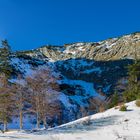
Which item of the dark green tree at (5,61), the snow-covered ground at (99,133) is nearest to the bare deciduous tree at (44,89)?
the dark green tree at (5,61)

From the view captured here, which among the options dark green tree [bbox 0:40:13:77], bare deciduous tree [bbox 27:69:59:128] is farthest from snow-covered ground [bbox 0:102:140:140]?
dark green tree [bbox 0:40:13:77]

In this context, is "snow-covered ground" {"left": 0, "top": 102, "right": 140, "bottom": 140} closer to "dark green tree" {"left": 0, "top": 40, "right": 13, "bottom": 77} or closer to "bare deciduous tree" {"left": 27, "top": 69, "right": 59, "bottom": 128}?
"bare deciduous tree" {"left": 27, "top": 69, "right": 59, "bottom": 128}

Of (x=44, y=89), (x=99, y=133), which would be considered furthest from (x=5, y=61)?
(x=99, y=133)

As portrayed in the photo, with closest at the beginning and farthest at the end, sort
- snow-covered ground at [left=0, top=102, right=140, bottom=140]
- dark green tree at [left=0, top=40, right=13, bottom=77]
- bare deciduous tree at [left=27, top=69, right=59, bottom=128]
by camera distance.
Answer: snow-covered ground at [left=0, top=102, right=140, bottom=140] → bare deciduous tree at [left=27, top=69, right=59, bottom=128] → dark green tree at [left=0, top=40, right=13, bottom=77]

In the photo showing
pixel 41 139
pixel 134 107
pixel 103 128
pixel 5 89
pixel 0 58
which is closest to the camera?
pixel 41 139

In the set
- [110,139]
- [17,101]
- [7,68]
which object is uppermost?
[7,68]

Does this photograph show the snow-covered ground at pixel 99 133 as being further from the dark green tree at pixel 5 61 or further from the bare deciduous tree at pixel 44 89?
the dark green tree at pixel 5 61

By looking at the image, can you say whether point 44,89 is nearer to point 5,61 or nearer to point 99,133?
point 5,61

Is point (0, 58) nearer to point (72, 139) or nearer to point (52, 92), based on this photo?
point (52, 92)

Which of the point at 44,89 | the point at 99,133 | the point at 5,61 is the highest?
the point at 5,61

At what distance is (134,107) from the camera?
105ft

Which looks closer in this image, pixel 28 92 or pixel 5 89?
pixel 5 89

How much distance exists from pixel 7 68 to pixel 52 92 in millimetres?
9826

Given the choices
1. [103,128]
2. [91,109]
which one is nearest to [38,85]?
[103,128]
